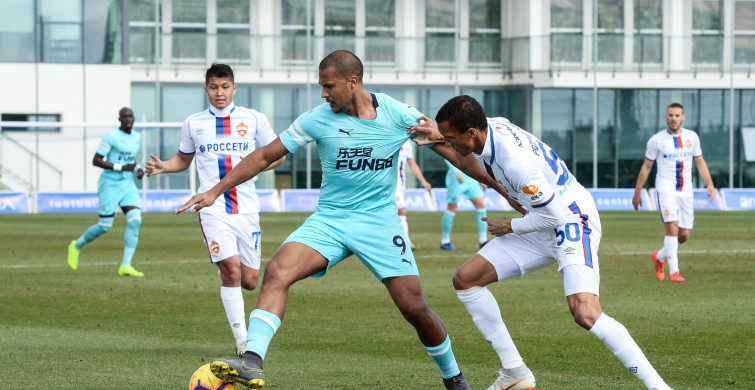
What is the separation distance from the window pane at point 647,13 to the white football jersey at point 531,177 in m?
47.3

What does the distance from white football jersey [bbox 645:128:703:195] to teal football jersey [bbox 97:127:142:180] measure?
24.3ft

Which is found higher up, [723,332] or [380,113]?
[380,113]

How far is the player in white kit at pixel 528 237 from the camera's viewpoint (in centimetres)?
782

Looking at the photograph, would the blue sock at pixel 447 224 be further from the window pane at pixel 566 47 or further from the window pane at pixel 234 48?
the window pane at pixel 566 47

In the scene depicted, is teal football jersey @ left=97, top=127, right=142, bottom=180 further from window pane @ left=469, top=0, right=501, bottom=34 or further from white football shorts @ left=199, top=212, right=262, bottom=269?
window pane @ left=469, top=0, right=501, bottom=34

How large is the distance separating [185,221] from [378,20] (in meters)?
20.0

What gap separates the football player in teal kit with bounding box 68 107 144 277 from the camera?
59.2 ft

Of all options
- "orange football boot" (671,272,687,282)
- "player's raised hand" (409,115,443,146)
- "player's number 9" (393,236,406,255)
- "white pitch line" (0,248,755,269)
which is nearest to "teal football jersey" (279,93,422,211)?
"player's raised hand" (409,115,443,146)

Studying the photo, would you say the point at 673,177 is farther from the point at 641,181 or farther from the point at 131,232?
the point at 131,232

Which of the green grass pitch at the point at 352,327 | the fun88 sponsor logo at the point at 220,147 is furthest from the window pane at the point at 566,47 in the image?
the fun88 sponsor logo at the point at 220,147

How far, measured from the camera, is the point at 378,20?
53.7 meters

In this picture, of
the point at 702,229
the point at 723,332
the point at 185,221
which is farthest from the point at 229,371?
the point at 185,221

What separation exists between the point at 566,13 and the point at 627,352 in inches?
1861

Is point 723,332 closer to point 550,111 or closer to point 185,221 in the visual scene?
point 185,221
